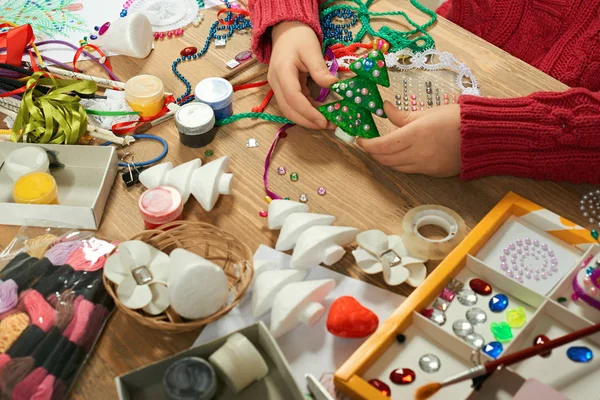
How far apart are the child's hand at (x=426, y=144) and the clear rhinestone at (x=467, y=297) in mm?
241

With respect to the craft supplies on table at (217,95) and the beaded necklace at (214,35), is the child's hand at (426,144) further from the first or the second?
the beaded necklace at (214,35)

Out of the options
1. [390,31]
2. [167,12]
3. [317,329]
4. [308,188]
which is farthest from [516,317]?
[167,12]

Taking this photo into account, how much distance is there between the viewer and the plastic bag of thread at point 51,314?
719 mm

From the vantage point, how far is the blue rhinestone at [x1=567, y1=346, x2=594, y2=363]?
2.47 ft

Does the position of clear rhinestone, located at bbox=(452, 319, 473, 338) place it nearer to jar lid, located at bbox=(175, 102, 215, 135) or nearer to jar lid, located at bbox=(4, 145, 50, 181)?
jar lid, located at bbox=(175, 102, 215, 135)

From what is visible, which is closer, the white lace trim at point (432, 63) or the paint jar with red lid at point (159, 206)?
the paint jar with red lid at point (159, 206)

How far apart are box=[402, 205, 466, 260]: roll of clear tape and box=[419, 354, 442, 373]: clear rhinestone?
6.2 inches

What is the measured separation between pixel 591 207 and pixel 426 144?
28cm

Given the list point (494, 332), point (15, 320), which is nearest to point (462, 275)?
point (494, 332)

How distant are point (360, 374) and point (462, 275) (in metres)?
0.22

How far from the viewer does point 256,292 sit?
81 centimetres

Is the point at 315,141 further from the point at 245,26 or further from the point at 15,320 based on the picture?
the point at 15,320

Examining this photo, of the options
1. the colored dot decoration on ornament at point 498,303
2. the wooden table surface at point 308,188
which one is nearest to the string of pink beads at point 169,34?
the wooden table surface at point 308,188

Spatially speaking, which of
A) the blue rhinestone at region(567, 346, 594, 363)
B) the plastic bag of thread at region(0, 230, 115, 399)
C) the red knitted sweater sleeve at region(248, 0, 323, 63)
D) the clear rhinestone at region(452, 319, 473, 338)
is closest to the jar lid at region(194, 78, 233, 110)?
the red knitted sweater sleeve at region(248, 0, 323, 63)
